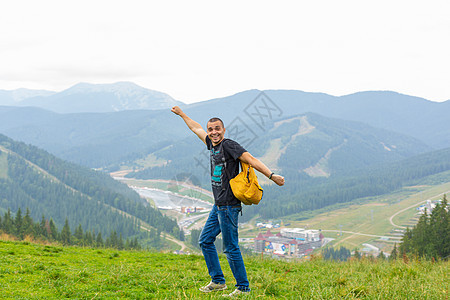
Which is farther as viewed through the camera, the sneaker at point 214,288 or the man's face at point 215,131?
the sneaker at point 214,288

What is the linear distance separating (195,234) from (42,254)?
9362 cm

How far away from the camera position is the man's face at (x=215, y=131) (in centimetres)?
670

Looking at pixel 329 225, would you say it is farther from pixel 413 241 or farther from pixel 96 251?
pixel 96 251

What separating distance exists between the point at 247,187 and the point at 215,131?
1.28 metres

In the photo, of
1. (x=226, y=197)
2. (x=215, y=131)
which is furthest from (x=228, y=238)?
→ (x=215, y=131)

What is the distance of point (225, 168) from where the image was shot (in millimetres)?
6629

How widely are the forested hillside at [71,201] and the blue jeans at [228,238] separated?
11004 cm

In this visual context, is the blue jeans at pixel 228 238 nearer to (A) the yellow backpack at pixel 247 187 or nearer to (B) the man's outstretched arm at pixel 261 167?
(A) the yellow backpack at pixel 247 187

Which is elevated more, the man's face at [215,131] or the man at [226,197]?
the man's face at [215,131]

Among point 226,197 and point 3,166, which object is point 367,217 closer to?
point 226,197

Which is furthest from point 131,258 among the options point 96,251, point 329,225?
point 329,225

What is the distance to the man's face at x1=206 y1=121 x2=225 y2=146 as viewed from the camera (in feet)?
22.0

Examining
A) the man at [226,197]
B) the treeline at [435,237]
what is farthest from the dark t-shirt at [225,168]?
the treeline at [435,237]

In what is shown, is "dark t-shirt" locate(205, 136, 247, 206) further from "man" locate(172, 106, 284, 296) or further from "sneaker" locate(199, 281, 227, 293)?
"sneaker" locate(199, 281, 227, 293)
